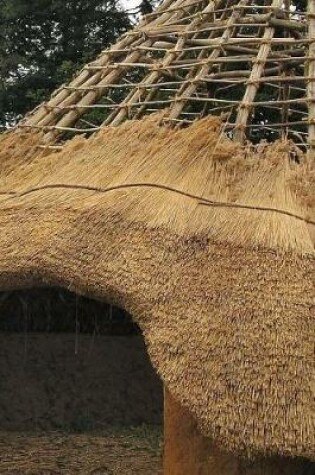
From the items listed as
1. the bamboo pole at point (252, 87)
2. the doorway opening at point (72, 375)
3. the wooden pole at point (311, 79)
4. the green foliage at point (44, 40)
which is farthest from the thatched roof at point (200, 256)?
the green foliage at point (44, 40)

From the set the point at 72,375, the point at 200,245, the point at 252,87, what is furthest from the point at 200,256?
the point at 72,375

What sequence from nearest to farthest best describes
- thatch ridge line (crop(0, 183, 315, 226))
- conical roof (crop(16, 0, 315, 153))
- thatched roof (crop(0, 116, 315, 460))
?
thatched roof (crop(0, 116, 315, 460))
thatch ridge line (crop(0, 183, 315, 226))
conical roof (crop(16, 0, 315, 153))

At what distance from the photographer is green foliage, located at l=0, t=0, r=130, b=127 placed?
11.6m

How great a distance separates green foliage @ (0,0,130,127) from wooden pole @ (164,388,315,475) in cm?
801

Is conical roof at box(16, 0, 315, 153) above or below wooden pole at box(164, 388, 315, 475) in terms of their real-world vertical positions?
above

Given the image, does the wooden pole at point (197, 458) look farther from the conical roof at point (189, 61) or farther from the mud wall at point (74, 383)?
the mud wall at point (74, 383)

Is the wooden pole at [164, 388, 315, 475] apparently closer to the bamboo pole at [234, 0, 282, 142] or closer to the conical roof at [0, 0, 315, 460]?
the conical roof at [0, 0, 315, 460]

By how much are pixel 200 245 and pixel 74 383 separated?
173 inches

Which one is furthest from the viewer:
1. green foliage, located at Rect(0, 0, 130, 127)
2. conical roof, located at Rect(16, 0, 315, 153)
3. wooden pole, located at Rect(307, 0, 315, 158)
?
green foliage, located at Rect(0, 0, 130, 127)

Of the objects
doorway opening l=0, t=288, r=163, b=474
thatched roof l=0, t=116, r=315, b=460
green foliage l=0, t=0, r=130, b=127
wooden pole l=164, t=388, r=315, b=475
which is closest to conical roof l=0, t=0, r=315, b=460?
thatched roof l=0, t=116, r=315, b=460

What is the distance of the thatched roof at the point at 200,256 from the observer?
328 cm

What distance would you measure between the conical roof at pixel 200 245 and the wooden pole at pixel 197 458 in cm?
53

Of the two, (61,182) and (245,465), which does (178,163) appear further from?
(245,465)

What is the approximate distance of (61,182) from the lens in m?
4.29
